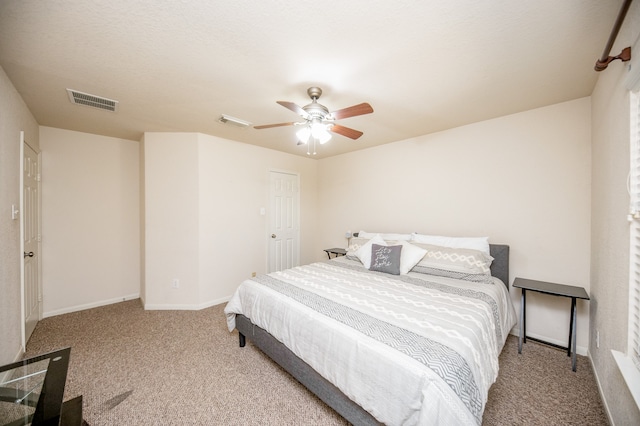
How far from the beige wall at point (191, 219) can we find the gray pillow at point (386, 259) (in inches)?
87.1

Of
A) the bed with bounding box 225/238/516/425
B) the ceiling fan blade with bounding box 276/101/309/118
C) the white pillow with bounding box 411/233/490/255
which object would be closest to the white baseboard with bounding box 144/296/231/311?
the bed with bounding box 225/238/516/425

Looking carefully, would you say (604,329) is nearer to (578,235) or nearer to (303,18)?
(578,235)

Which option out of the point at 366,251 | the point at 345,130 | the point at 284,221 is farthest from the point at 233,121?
the point at 366,251

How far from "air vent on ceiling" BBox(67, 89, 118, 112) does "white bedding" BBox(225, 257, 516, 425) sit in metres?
2.29

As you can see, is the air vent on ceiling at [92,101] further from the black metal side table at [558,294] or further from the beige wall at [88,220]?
the black metal side table at [558,294]

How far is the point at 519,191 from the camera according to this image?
2.75 metres

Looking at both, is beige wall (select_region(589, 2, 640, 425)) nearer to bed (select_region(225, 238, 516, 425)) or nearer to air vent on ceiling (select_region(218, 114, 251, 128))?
bed (select_region(225, 238, 516, 425))

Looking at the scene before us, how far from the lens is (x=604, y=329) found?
178 cm

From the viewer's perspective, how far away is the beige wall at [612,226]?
1.41 m

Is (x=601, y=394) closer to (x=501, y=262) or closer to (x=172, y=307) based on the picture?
(x=501, y=262)

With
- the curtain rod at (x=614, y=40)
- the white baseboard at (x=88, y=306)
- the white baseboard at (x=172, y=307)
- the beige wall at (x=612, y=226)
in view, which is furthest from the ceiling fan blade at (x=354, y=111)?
the white baseboard at (x=88, y=306)

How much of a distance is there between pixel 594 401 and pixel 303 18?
3.27 m

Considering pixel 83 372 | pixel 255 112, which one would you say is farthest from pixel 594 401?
pixel 83 372

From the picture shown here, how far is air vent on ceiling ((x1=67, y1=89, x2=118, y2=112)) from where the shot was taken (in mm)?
2303
